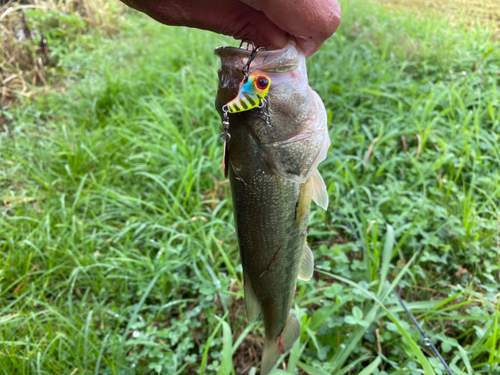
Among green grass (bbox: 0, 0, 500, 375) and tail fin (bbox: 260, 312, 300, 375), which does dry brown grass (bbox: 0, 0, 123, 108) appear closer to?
green grass (bbox: 0, 0, 500, 375)

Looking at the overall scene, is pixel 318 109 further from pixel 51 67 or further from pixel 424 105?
pixel 51 67

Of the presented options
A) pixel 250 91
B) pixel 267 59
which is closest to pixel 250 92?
pixel 250 91

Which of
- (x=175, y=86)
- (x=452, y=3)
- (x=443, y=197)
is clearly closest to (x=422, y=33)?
(x=452, y=3)

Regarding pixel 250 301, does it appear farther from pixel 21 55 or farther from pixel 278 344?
pixel 21 55

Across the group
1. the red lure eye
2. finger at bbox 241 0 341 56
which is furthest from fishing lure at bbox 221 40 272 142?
finger at bbox 241 0 341 56

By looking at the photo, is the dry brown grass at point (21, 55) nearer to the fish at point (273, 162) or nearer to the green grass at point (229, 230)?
the green grass at point (229, 230)

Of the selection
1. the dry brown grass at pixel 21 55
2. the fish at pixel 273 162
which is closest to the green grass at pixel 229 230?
the fish at pixel 273 162

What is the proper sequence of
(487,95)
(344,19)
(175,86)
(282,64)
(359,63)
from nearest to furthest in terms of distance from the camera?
(282,64), (487,95), (359,63), (175,86), (344,19)
